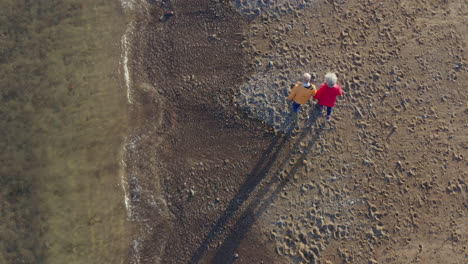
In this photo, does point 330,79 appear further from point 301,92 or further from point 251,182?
point 251,182

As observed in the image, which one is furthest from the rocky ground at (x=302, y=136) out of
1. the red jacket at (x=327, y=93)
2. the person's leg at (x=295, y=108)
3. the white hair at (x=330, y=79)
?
the white hair at (x=330, y=79)

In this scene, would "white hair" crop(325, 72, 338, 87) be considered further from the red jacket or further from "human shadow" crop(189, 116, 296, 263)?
"human shadow" crop(189, 116, 296, 263)

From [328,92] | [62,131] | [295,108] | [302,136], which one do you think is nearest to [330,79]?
[328,92]

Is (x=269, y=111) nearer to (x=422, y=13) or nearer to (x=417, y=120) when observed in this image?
(x=417, y=120)

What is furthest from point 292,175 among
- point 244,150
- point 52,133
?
point 52,133

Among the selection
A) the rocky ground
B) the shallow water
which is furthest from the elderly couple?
the shallow water

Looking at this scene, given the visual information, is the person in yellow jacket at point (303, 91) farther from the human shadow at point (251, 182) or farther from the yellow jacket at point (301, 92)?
the human shadow at point (251, 182)
